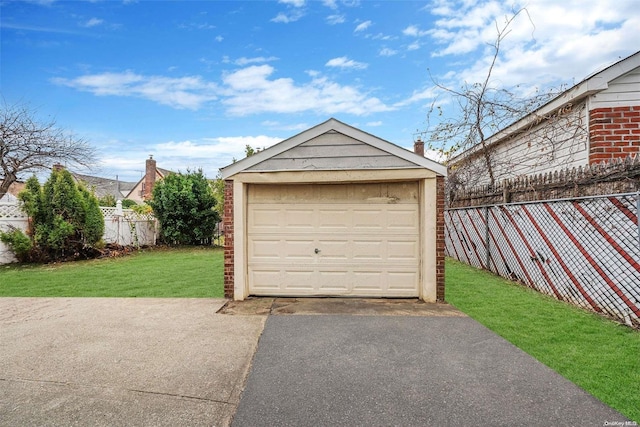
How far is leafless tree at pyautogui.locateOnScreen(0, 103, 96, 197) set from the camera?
46.0 feet

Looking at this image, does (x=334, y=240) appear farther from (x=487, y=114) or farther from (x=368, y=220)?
(x=487, y=114)

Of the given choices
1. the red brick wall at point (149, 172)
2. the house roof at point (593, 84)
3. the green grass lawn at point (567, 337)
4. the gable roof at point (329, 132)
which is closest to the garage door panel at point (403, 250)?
the green grass lawn at point (567, 337)

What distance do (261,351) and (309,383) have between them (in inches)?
35.8

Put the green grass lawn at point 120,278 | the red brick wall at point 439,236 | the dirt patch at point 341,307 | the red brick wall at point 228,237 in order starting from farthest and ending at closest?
1. the green grass lawn at point 120,278
2. the red brick wall at point 228,237
3. the red brick wall at point 439,236
4. the dirt patch at point 341,307

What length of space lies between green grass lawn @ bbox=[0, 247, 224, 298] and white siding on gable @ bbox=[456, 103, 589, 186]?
790cm

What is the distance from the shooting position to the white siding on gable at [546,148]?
680 centimetres

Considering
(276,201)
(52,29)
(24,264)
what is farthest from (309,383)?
(52,29)

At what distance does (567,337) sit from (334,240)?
3507 millimetres

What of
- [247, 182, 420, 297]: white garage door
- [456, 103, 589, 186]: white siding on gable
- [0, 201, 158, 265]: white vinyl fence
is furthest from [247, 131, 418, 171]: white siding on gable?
[0, 201, 158, 265]: white vinyl fence

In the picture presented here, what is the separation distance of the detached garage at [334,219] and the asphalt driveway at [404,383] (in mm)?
1607

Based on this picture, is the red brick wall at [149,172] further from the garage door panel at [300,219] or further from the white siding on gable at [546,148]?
the white siding on gable at [546,148]

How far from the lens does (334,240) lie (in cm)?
596

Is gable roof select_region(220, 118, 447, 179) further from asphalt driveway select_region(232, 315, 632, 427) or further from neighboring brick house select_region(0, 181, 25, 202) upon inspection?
neighboring brick house select_region(0, 181, 25, 202)

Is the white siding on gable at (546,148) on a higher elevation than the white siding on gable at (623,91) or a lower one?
lower
